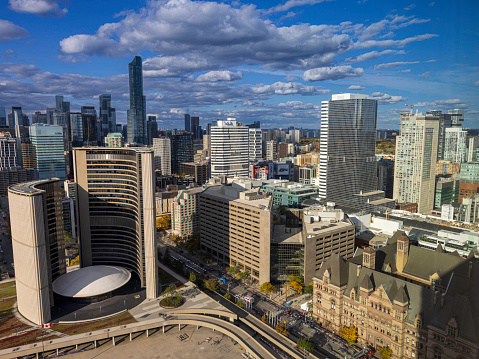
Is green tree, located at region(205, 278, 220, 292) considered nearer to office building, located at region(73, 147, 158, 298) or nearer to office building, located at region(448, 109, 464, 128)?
office building, located at region(73, 147, 158, 298)

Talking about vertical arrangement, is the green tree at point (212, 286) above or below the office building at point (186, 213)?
below

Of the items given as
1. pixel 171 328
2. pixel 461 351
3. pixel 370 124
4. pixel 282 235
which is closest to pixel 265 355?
pixel 171 328

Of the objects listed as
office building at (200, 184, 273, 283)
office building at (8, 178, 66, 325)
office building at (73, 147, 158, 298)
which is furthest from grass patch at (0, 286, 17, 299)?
office building at (200, 184, 273, 283)

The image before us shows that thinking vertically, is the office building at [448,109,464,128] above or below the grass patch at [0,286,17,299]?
above

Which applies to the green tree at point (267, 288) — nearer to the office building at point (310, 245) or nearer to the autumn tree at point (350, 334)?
the office building at point (310, 245)

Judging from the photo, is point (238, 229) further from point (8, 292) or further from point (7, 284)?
point (7, 284)

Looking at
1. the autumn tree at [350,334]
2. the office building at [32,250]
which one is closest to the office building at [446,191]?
the autumn tree at [350,334]

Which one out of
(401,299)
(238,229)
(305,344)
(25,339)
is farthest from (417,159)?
(25,339)
